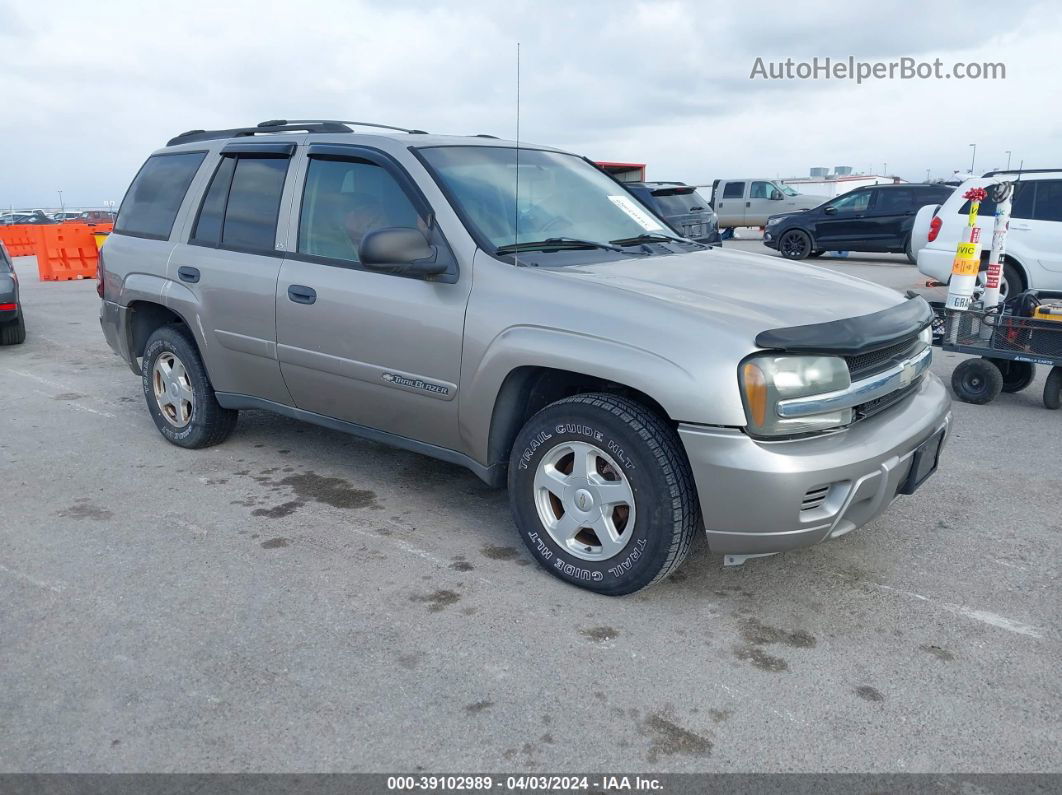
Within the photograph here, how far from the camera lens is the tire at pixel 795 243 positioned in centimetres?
1786

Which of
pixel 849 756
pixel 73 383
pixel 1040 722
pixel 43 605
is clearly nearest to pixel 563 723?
pixel 849 756

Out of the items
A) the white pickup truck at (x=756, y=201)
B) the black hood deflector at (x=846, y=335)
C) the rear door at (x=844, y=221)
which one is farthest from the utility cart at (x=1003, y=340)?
the white pickup truck at (x=756, y=201)

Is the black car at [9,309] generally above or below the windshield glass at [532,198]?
below

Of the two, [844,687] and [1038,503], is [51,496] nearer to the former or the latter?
[844,687]

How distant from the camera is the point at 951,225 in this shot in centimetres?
967

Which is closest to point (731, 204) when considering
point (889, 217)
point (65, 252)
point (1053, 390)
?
point (889, 217)

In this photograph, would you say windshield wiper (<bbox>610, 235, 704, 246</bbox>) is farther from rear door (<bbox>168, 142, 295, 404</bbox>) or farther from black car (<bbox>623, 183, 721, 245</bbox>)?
black car (<bbox>623, 183, 721, 245</bbox>)

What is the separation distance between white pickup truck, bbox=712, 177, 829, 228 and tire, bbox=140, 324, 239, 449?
23835mm

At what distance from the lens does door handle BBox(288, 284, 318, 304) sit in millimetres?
4133

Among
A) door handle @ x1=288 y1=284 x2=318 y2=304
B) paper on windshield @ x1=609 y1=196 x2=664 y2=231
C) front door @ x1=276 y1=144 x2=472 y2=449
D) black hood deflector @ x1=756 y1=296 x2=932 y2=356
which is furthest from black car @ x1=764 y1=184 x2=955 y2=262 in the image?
door handle @ x1=288 y1=284 x2=318 y2=304

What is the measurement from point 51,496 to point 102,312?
1.57m

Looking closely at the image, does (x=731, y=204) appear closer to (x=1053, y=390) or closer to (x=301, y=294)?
(x=1053, y=390)

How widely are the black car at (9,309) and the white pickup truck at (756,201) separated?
867 inches

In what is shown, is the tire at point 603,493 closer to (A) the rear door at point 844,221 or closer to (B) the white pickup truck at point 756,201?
(A) the rear door at point 844,221
